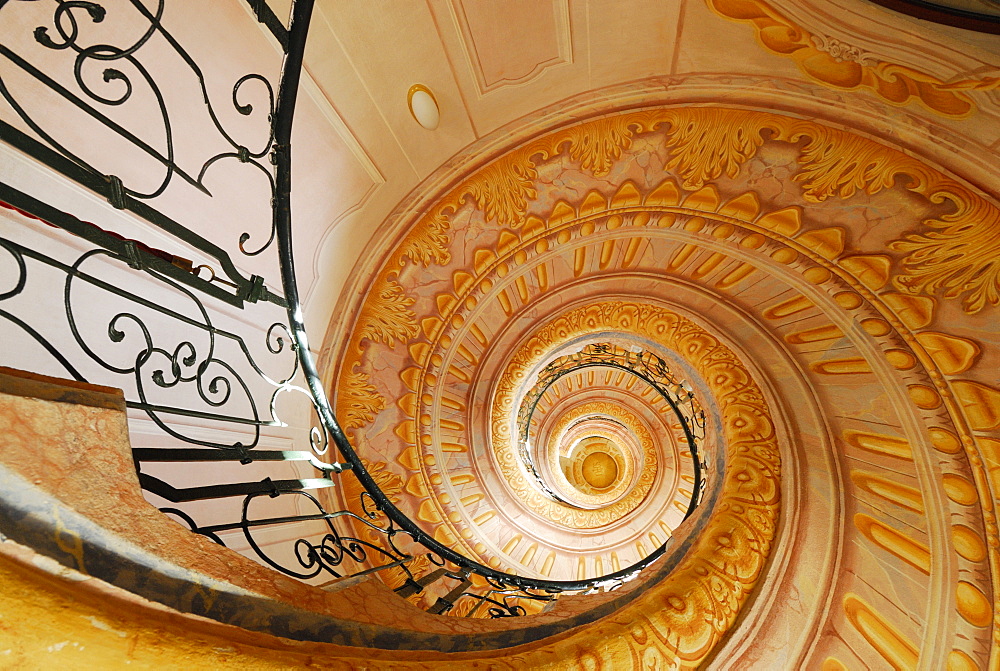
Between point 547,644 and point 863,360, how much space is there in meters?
2.46

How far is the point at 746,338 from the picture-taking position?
11.9 feet

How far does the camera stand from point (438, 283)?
3.94 meters

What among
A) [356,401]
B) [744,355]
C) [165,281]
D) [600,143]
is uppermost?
[600,143]

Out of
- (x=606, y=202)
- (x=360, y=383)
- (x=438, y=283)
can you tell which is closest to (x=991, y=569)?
(x=606, y=202)

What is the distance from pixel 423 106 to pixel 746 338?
10.4 ft

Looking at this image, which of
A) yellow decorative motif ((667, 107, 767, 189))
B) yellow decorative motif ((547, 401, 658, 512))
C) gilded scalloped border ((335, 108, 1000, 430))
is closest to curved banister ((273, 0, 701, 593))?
gilded scalloped border ((335, 108, 1000, 430))

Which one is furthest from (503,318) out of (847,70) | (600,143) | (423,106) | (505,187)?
(847,70)

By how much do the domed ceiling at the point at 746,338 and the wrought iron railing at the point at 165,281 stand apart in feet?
3.62

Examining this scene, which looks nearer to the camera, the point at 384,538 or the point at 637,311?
the point at 384,538

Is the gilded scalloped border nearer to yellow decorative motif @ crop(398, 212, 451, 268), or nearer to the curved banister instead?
yellow decorative motif @ crop(398, 212, 451, 268)

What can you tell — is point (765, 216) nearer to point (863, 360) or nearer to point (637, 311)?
point (863, 360)

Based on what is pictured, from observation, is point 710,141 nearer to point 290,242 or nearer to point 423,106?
point 423,106

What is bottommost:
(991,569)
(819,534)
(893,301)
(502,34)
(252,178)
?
(819,534)

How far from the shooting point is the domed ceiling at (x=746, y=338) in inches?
76.1
